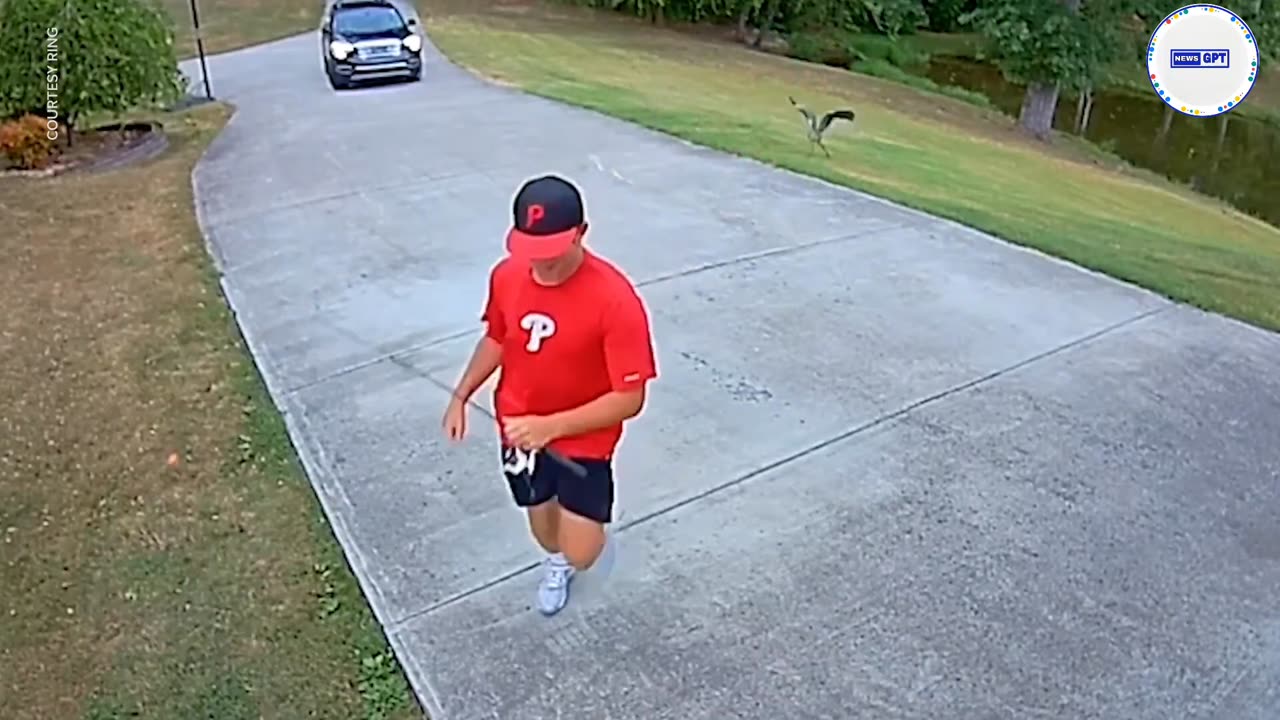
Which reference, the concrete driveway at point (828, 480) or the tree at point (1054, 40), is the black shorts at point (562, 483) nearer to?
the concrete driveway at point (828, 480)

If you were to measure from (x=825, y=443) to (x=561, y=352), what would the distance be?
6.16 feet

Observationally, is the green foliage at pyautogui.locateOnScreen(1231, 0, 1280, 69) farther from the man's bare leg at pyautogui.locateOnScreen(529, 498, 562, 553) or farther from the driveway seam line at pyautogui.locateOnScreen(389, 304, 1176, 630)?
the man's bare leg at pyautogui.locateOnScreen(529, 498, 562, 553)

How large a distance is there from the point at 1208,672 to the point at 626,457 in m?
2.07

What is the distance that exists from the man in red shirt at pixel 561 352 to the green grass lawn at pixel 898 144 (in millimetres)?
4398

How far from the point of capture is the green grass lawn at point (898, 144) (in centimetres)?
755

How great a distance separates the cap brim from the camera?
2.54 m

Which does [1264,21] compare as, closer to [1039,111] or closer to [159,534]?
[1039,111]

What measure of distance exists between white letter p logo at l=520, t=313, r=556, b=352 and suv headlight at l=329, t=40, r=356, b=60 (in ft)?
45.2

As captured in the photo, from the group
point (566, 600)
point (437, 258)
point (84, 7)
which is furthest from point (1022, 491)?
point (84, 7)

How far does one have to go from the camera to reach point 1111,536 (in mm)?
3691

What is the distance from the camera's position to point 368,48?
15.4 m

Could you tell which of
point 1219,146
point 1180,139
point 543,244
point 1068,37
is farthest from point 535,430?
point 1180,139

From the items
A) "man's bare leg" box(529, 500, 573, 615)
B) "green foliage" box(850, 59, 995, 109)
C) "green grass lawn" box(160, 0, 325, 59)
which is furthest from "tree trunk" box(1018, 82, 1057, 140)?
"man's bare leg" box(529, 500, 573, 615)
